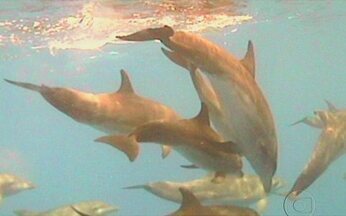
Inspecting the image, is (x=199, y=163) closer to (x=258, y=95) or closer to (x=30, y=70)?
(x=258, y=95)

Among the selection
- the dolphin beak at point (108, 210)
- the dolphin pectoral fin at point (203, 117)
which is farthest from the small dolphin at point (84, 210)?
the dolphin pectoral fin at point (203, 117)

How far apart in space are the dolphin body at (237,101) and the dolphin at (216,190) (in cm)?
227

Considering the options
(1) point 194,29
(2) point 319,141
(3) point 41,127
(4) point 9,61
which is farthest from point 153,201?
(2) point 319,141

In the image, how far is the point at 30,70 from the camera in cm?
3797

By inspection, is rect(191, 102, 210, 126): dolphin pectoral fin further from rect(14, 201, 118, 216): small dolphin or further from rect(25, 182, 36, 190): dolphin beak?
rect(25, 182, 36, 190): dolphin beak

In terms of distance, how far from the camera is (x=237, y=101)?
176 inches

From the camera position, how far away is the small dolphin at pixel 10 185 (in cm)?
1048

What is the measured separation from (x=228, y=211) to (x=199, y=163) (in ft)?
1.77

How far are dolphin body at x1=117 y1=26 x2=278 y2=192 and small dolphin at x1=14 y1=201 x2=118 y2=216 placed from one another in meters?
4.90

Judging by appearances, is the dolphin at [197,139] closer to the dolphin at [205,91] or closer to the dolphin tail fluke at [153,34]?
the dolphin at [205,91]

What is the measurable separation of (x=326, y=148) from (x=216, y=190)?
226cm

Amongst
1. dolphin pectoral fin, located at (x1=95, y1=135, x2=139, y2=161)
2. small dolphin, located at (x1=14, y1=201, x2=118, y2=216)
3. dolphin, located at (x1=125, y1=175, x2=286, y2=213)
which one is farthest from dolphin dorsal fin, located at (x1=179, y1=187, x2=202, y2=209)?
small dolphin, located at (x1=14, y1=201, x2=118, y2=216)

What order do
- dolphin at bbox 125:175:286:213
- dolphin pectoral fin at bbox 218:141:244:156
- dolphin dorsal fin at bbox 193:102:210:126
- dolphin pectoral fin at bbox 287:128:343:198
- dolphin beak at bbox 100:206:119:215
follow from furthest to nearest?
dolphin beak at bbox 100:206:119:215 < dolphin at bbox 125:175:286:213 < dolphin pectoral fin at bbox 287:128:343:198 < dolphin dorsal fin at bbox 193:102:210:126 < dolphin pectoral fin at bbox 218:141:244:156

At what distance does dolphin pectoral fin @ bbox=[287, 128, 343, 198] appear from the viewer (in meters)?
5.14
